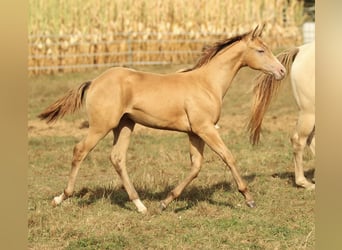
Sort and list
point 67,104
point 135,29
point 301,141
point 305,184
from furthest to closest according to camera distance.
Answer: point 135,29 → point 301,141 → point 305,184 → point 67,104

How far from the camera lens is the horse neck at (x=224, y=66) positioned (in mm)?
5871

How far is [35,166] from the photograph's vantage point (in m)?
8.08

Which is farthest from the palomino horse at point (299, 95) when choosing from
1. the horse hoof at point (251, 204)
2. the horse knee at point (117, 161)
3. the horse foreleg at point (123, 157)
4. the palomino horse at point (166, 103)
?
the horse knee at point (117, 161)

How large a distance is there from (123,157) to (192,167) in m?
0.69

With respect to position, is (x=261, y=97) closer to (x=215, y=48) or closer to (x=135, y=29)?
(x=215, y=48)

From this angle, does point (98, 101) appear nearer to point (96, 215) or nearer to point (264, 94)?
point (96, 215)

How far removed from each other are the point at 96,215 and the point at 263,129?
6014 millimetres

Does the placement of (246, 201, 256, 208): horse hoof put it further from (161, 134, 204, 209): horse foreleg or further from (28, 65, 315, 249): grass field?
(161, 134, 204, 209): horse foreleg

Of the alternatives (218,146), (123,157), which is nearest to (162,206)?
(123,157)

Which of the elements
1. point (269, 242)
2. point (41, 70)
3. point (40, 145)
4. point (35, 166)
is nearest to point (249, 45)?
point (269, 242)

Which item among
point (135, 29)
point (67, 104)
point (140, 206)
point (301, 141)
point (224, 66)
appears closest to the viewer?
point (140, 206)

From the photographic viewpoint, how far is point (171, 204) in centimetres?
579
